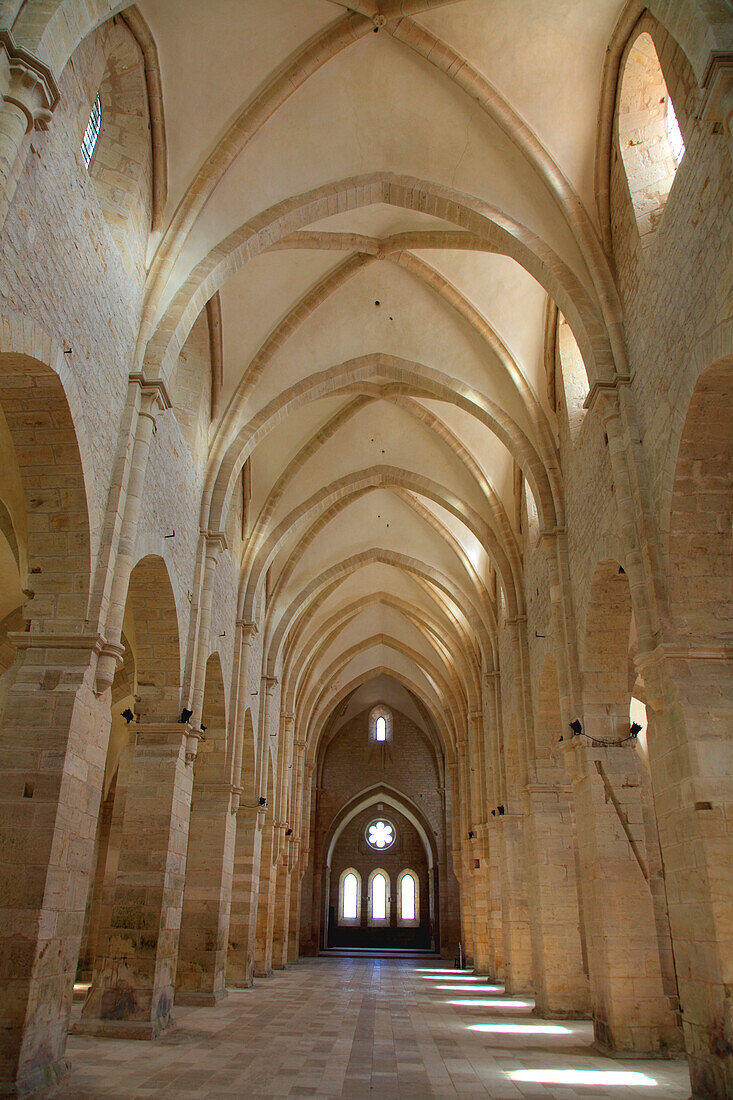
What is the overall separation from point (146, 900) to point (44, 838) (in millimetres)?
3988

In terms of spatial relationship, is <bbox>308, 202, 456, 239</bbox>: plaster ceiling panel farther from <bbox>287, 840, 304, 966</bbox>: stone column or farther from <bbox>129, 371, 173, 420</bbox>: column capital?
<bbox>287, 840, 304, 966</bbox>: stone column

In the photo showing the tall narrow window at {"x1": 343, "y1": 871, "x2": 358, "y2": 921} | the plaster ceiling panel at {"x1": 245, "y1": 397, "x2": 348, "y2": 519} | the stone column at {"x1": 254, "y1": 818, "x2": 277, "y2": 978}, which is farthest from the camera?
the tall narrow window at {"x1": 343, "y1": 871, "x2": 358, "y2": 921}

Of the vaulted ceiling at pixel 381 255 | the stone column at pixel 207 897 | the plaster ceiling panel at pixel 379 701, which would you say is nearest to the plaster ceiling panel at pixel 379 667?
the plaster ceiling panel at pixel 379 701

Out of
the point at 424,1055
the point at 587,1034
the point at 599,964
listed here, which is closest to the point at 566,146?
the point at 599,964

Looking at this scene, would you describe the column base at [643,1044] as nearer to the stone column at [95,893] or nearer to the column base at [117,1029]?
the column base at [117,1029]

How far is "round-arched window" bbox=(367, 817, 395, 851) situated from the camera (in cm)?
3867

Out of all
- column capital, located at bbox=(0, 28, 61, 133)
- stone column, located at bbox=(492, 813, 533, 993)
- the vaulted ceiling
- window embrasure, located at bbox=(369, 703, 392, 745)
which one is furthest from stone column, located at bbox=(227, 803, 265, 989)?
window embrasure, located at bbox=(369, 703, 392, 745)

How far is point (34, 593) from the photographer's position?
8.12 meters

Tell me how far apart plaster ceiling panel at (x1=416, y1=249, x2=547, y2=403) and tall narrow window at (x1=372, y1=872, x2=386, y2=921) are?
1192 inches

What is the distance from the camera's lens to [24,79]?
593cm

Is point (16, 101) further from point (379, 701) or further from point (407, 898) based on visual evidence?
point (407, 898)

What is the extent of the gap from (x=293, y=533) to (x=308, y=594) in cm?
238

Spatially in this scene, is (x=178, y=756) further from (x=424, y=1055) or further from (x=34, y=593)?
(x=424, y=1055)

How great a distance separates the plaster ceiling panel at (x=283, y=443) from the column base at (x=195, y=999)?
30.7 ft
